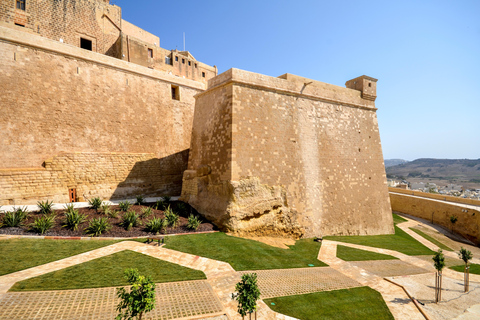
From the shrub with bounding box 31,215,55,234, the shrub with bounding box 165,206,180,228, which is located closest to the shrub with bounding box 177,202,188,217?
the shrub with bounding box 165,206,180,228

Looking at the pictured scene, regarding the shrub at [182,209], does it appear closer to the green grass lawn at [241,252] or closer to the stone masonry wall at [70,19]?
the green grass lawn at [241,252]

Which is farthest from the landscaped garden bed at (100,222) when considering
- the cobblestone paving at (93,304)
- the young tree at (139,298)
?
the young tree at (139,298)

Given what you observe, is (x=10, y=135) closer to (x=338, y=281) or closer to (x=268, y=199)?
(x=268, y=199)

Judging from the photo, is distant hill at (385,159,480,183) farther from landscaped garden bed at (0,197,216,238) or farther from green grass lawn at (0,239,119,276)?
green grass lawn at (0,239,119,276)

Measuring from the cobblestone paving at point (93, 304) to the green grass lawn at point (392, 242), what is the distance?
945cm

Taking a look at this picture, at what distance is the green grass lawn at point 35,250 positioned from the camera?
236 inches

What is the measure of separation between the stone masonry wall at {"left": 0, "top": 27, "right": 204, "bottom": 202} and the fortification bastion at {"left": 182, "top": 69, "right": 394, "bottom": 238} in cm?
330

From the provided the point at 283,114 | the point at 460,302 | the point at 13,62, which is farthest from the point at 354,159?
the point at 13,62

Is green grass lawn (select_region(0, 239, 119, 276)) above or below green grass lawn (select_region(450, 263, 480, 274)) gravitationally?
above

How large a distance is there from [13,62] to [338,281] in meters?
16.3

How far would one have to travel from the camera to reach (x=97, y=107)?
43.5 feet

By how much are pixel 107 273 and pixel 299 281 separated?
5.39 meters

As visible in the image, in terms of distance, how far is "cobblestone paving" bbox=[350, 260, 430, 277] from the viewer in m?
9.05

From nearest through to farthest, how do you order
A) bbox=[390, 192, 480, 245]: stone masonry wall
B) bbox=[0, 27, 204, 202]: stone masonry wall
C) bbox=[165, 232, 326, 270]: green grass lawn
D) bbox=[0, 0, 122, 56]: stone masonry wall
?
bbox=[165, 232, 326, 270]: green grass lawn, bbox=[0, 27, 204, 202]: stone masonry wall, bbox=[0, 0, 122, 56]: stone masonry wall, bbox=[390, 192, 480, 245]: stone masonry wall
